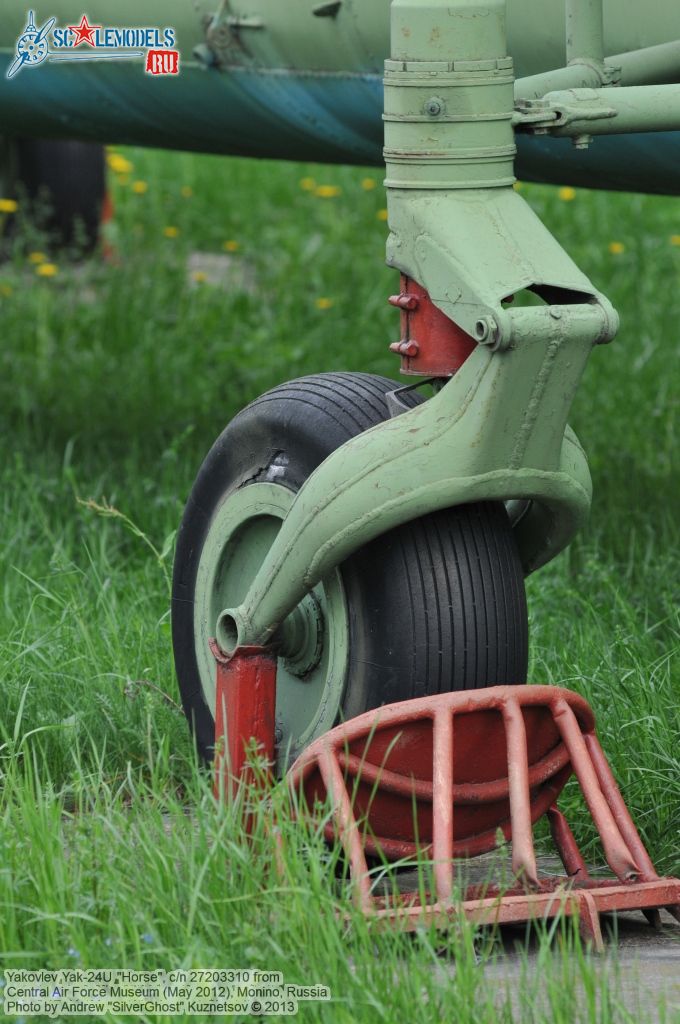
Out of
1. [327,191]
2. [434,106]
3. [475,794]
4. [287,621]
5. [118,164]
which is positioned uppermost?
[118,164]

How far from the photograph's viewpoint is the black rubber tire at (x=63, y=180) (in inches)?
269

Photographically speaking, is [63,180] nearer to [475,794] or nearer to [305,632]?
[305,632]

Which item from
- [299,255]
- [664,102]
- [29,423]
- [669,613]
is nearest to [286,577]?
[664,102]

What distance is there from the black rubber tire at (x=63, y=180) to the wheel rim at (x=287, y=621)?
4.45 meters

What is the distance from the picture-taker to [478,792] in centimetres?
213

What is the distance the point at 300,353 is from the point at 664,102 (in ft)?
10.6

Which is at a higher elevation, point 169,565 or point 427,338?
point 427,338

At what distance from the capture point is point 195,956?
1.83 meters

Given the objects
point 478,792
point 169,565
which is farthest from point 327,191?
point 478,792

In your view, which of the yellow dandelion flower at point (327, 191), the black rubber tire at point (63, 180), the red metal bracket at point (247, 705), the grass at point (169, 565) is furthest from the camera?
the yellow dandelion flower at point (327, 191)

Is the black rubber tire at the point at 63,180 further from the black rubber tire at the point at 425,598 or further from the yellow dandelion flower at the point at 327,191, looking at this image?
the black rubber tire at the point at 425,598

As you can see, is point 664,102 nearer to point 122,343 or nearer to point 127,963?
point 127,963

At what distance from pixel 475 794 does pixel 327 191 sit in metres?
5.27

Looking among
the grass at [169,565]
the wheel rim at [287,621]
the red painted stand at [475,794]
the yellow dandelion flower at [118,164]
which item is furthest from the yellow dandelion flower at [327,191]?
the red painted stand at [475,794]
